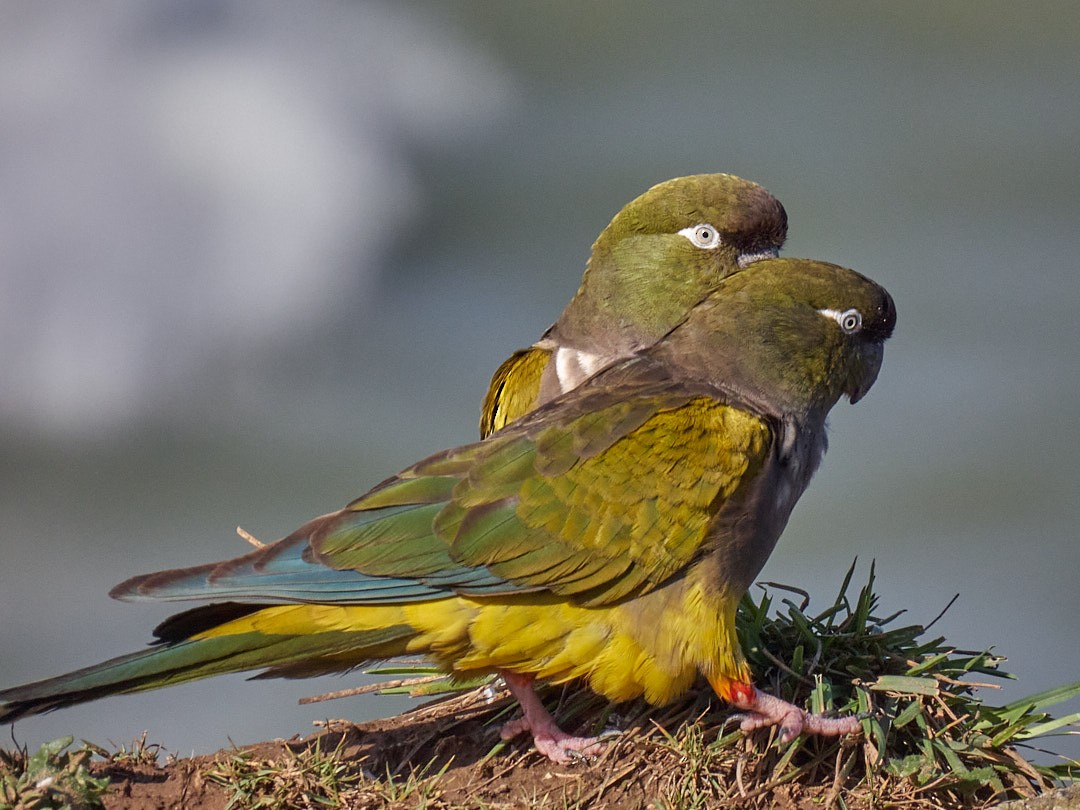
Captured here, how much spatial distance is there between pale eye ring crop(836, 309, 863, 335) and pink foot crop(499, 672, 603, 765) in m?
1.34

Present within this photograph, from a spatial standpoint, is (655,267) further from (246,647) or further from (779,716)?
(246,647)

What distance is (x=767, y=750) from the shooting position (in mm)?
3039

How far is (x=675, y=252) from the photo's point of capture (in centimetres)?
411

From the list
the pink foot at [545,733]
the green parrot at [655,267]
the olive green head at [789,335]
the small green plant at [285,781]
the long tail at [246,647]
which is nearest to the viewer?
the long tail at [246,647]

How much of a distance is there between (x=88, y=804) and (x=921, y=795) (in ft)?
6.34

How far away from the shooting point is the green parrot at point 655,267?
408 centimetres

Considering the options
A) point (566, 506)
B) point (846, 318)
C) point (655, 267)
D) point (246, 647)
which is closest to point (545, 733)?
point (566, 506)

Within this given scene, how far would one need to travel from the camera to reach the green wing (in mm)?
2953

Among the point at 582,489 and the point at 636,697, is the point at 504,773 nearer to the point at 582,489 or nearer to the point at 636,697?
the point at 636,697

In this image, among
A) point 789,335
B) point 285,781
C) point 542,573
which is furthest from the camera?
point 789,335

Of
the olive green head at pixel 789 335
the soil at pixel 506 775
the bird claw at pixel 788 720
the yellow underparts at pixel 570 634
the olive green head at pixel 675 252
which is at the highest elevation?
the olive green head at pixel 675 252

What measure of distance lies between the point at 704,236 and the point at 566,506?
4.67 ft

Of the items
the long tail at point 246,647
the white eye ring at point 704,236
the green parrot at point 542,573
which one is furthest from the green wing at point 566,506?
the white eye ring at point 704,236

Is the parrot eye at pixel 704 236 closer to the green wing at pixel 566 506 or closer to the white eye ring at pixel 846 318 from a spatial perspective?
the white eye ring at pixel 846 318
